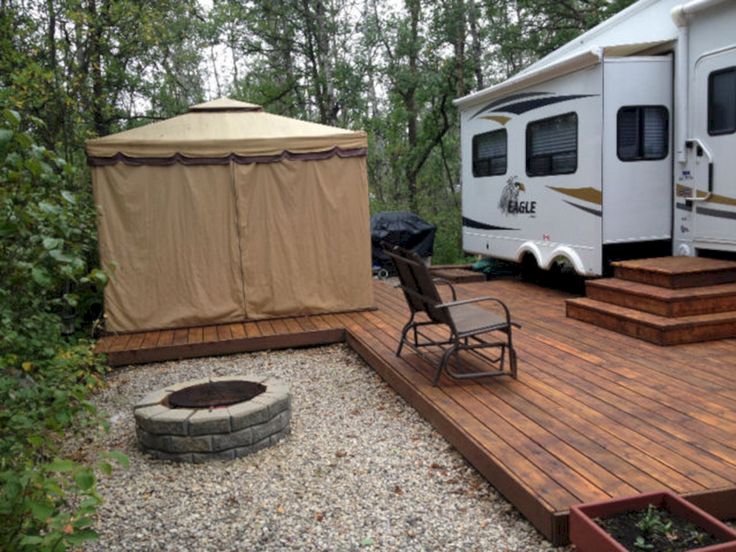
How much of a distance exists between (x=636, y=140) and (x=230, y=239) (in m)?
3.92

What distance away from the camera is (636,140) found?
246 inches

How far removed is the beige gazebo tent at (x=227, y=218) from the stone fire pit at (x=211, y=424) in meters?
2.64

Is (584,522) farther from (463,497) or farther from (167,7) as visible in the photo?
(167,7)

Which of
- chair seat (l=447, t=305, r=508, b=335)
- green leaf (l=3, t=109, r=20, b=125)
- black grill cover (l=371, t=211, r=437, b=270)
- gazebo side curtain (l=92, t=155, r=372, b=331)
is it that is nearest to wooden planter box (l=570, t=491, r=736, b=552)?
chair seat (l=447, t=305, r=508, b=335)

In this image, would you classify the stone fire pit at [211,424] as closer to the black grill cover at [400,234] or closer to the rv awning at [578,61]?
the rv awning at [578,61]

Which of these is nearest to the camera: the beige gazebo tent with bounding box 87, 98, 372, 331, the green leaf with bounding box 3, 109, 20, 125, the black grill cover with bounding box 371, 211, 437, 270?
the green leaf with bounding box 3, 109, 20, 125

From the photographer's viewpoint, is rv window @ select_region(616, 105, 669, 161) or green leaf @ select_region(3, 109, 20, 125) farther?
rv window @ select_region(616, 105, 669, 161)

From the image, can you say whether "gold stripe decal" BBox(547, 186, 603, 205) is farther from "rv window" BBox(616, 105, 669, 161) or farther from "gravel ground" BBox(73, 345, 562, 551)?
"gravel ground" BBox(73, 345, 562, 551)

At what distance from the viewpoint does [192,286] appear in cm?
682

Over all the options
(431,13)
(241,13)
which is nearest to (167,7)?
(241,13)

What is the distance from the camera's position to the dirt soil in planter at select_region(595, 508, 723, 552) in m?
2.38

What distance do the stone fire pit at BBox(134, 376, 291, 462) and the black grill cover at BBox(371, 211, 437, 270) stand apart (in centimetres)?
625

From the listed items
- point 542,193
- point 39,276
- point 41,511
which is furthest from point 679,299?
point 41,511

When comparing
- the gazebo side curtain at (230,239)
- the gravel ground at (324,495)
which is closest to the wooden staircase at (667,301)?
the gravel ground at (324,495)
